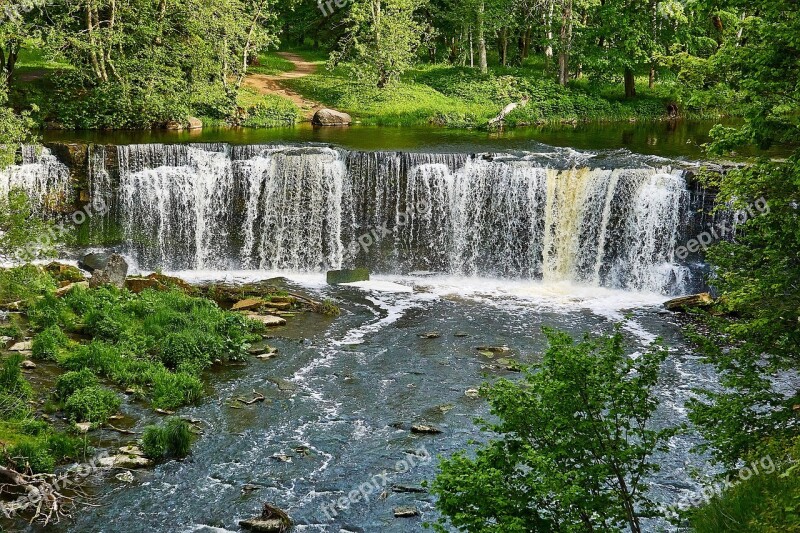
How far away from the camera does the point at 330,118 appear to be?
34562 millimetres

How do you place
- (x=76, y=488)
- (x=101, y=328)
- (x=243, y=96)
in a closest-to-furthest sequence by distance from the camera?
(x=76, y=488), (x=101, y=328), (x=243, y=96)

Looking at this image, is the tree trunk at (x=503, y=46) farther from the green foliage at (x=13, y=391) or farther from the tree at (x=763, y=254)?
the tree at (x=763, y=254)

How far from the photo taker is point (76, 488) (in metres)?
10.9

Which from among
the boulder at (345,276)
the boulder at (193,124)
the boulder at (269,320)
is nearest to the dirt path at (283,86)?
the boulder at (193,124)

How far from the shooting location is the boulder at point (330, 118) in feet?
113

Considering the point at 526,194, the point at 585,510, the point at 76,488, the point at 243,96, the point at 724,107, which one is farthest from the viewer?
the point at 243,96

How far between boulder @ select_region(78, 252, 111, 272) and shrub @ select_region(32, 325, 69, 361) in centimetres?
573

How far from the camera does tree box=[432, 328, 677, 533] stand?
22.7 feet

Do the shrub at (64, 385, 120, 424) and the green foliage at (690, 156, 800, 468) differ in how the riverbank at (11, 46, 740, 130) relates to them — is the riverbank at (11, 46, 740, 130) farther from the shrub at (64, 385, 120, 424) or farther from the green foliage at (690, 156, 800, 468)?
the green foliage at (690, 156, 800, 468)

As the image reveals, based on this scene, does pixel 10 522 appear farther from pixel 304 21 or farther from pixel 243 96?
pixel 304 21

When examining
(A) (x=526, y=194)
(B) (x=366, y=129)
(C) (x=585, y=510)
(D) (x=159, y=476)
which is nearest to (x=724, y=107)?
(C) (x=585, y=510)

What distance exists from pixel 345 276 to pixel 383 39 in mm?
→ 18500

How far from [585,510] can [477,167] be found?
16.7 m

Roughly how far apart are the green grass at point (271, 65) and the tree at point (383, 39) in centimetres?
490
